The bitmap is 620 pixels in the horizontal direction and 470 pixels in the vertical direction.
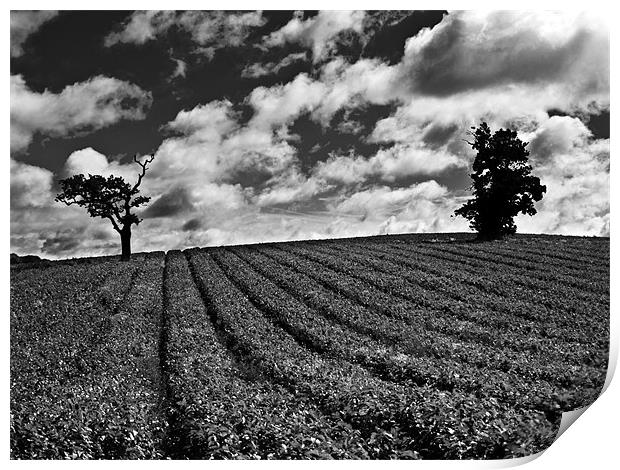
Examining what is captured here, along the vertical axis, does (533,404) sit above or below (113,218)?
below

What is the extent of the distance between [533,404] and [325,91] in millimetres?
6144

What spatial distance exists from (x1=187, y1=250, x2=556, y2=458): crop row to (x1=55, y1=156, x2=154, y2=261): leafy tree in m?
3.77

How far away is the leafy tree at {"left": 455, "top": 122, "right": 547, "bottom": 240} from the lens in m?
10.6

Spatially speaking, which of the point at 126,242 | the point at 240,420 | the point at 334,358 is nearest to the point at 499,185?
the point at 334,358

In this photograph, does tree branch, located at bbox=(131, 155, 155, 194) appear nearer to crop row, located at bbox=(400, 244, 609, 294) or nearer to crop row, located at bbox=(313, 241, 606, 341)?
crop row, located at bbox=(313, 241, 606, 341)

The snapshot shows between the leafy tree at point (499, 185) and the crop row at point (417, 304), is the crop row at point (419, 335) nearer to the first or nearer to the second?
the crop row at point (417, 304)

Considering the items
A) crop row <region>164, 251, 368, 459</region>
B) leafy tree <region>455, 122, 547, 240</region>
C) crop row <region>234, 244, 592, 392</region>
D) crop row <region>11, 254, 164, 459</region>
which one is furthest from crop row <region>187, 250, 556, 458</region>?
leafy tree <region>455, 122, 547, 240</region>

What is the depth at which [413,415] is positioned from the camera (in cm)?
864

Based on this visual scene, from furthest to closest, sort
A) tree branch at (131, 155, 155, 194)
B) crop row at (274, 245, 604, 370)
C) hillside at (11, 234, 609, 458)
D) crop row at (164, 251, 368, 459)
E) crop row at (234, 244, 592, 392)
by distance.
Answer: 1. tree branch at (131, 155, 155, 194)
2. crop row at (274, 245, 604, 370)
3. crop row at (234, 244, 592, 392)
4. hillside at (11, 234, 609, 458)
5. crop row at (164, 251, 368, 459)
